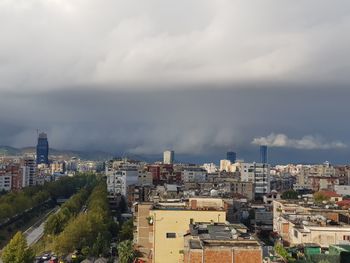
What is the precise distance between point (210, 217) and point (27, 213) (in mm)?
48083

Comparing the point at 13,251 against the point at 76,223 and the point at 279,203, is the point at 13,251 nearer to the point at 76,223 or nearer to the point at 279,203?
the point at 76,223

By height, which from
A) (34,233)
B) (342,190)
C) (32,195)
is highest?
(342,190)

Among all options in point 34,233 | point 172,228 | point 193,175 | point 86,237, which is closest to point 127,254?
point 172,228

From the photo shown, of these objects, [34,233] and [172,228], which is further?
[34,233]

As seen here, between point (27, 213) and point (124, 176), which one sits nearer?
point (27, 213)

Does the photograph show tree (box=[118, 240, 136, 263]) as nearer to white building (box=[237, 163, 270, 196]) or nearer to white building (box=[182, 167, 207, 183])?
white building (box=[237, 163, 270, 196])

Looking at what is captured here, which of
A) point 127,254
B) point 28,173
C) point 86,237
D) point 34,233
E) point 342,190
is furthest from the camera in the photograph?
point 28,173

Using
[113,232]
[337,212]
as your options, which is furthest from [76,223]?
[337,212]

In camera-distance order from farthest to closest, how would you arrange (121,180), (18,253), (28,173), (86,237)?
(28,173) < (121,180) < (86,237) < (18,253)

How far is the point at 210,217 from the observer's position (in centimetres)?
2947

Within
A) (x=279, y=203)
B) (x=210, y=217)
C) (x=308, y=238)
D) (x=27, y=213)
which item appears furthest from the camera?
(x=27, y=213)

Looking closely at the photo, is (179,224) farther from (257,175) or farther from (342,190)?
(257,175)

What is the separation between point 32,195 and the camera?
269ft

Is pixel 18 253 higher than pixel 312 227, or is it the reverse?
pixel 312 227
